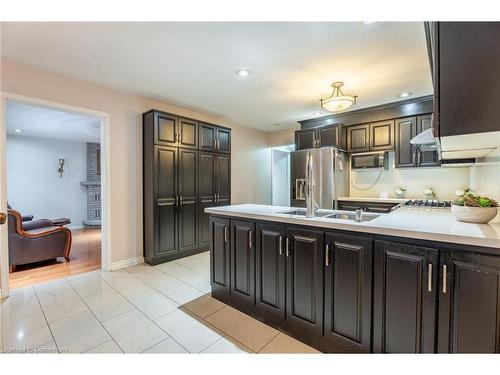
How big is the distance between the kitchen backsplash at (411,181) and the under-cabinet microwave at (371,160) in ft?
0.60

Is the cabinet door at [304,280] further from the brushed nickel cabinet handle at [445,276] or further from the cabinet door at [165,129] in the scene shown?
the cabinet door at [165,129]

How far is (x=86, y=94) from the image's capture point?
3014 millimetres

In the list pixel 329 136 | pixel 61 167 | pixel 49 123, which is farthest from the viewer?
pixel 61 167

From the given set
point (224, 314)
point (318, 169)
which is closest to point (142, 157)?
point (224, 314)

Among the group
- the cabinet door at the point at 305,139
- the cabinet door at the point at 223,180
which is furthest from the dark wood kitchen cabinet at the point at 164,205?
the cabinet door at the point at 305,139

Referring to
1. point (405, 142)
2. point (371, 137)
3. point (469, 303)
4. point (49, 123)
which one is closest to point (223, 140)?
point (371, 137)

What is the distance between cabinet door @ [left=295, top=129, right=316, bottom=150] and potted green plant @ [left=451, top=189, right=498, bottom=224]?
316 cm

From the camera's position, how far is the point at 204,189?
406 centimetres

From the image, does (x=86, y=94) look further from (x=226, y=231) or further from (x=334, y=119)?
(x=334, y=119)

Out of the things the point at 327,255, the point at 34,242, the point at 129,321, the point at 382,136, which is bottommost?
the point at 129,321

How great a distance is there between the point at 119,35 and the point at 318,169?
11.0 ft

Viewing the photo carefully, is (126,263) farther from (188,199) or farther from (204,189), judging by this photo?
(204,189)

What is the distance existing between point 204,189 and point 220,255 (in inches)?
74.0

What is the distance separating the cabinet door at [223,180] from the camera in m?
4.32
